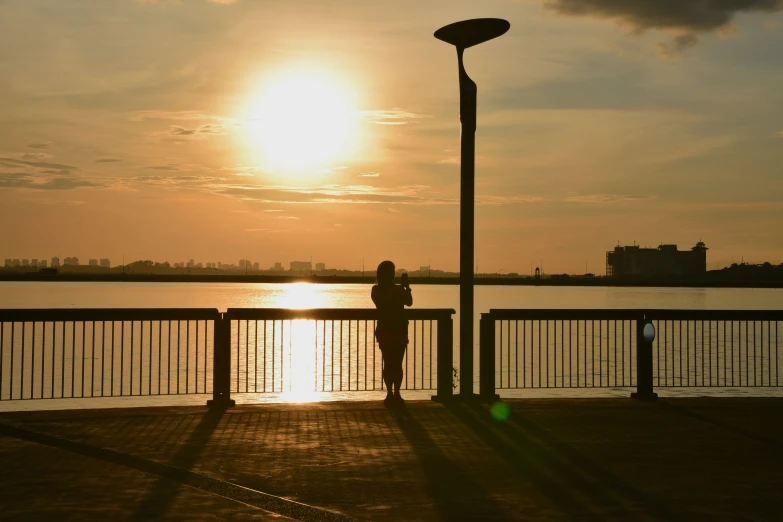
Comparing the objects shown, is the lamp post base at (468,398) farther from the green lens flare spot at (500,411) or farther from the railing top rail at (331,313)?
the railing top rail at (331,313)

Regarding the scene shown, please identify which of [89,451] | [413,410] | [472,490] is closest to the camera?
[472,490]

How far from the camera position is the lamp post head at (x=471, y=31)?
13.8 metres

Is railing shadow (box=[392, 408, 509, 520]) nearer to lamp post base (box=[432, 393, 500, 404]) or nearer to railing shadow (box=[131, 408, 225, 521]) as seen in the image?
railing shadow (box=[131, 408, 225, 521])

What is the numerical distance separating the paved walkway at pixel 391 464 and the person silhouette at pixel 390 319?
2.38 feet

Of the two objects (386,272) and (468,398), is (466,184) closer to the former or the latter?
(386,272)

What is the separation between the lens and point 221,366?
45.6ft

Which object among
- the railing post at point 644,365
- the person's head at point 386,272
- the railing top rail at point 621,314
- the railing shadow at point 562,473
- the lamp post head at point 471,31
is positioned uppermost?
the lamp post head at point 471,31

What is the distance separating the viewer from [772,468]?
9.39 meters

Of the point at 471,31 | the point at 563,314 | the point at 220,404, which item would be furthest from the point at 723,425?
the point at 220,404

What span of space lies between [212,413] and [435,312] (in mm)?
3654

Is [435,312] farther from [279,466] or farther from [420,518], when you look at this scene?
[420,518]

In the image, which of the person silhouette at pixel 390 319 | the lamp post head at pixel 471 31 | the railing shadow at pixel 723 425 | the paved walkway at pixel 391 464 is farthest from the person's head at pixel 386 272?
the railing shadow at pixel 723 425

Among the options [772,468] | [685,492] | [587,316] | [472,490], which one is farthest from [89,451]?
[587,316]

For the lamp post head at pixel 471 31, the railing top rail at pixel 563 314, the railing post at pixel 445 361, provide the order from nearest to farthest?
the lamp post head at pixel 471 31 → the railing post at pixel 445 361 → the railing top rail at pixel 563 314
